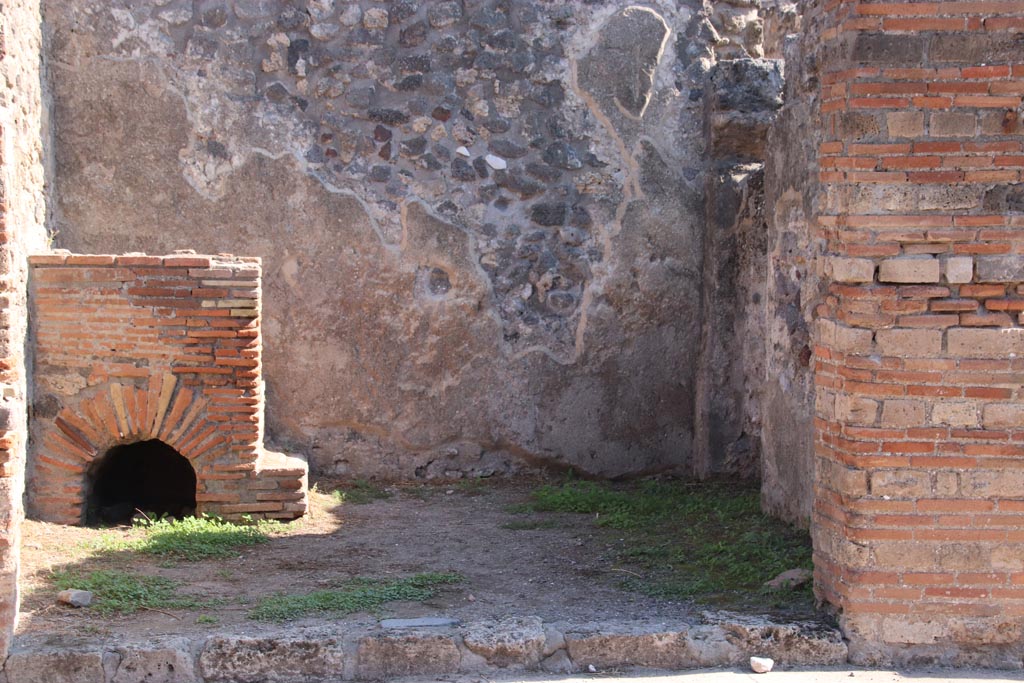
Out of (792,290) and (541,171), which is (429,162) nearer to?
(541,171)

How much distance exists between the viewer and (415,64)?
23.2 ft

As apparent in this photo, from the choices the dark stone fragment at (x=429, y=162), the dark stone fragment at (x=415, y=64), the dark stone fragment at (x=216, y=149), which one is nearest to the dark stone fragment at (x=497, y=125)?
the dark stone fragment at (x=429, y=162)

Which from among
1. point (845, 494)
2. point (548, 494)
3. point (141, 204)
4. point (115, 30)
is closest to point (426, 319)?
point (548, 494)

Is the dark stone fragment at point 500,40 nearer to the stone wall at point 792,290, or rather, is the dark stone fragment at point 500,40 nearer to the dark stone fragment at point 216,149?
the dark stone fragment at point 216,149

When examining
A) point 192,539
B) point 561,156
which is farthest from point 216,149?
point 192,539

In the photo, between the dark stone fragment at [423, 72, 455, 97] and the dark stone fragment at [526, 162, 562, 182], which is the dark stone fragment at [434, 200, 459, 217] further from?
the dark stone fragment at [423, 72, 455, 97]

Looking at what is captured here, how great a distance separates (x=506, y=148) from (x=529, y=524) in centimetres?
239

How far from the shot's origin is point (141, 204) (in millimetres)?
6879

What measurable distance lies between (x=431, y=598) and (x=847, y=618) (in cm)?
169

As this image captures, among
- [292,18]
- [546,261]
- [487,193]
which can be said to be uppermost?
[292,18]

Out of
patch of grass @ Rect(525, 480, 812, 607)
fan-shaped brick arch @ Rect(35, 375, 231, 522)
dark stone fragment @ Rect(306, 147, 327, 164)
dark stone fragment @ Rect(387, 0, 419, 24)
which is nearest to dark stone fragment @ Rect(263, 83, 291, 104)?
dark stone fragment @ Rect(306, 147, 327, 164)

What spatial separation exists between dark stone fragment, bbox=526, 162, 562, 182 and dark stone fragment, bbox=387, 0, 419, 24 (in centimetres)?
117

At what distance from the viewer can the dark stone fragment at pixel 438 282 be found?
23.4 feet

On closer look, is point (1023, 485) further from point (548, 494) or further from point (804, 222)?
point (548, 494)
